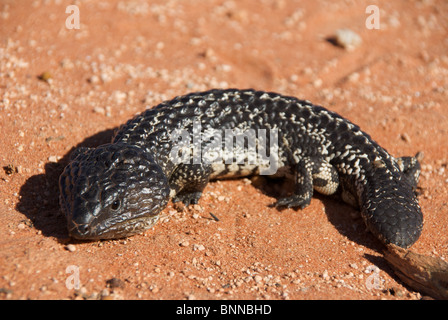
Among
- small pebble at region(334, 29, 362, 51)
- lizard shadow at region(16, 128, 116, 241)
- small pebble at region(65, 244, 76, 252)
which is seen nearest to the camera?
small pebble at region(65, 244, 76, 252)

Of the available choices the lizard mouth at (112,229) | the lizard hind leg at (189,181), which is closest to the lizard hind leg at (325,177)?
the lizard hind leg at (189,181)

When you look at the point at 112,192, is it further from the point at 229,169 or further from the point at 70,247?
the point at 229,169

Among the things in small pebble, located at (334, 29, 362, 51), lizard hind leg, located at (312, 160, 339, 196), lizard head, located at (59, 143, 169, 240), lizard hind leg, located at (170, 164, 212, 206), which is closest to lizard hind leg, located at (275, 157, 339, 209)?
lizard hind leg, located at (312, 160, 339, 196)

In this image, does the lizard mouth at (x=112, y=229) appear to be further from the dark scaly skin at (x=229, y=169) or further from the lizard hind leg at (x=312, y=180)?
Answer: the lizard hind leg at (x=312, y=180)

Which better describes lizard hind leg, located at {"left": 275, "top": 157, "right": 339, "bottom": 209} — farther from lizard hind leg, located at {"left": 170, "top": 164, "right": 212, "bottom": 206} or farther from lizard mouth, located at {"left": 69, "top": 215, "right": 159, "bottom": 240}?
lizard mouth, located at {"left": 69, "top": 215, "right": 159, "bottom": 240}

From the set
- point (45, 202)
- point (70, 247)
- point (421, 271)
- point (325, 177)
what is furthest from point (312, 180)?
point (45, 202)
